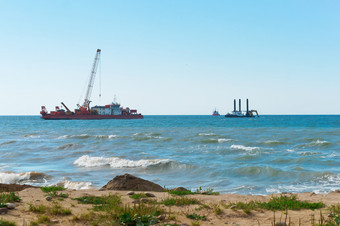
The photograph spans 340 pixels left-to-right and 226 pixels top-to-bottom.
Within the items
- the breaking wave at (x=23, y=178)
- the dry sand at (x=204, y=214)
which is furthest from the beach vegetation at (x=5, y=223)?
the breaking wave at (x=23, y=178)

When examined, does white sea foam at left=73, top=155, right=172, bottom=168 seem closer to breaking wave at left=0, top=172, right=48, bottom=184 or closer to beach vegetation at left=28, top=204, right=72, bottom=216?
breaking wave at left=0, top=172, right=48, bottom=184

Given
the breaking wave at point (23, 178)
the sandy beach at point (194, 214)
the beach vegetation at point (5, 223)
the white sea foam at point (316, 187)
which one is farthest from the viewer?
the breaking wave at point (23, 178)

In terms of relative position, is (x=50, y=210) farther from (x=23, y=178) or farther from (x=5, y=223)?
(x=23, y=178)

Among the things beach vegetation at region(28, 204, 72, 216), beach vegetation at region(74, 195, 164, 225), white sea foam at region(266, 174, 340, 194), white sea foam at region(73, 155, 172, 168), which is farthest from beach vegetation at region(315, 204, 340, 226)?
white sea foam at region(73, 155, 172, 168)

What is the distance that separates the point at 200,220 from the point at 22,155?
20.2 m

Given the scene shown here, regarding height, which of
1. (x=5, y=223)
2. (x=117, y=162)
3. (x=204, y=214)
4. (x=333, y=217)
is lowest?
(x=117, y=162)

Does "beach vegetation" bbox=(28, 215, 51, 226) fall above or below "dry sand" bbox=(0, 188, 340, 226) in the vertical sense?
above

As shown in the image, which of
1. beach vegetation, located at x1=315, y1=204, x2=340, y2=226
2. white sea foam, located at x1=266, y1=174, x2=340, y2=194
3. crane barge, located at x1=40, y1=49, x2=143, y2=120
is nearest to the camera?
beach vegetation, located at x1=315, y1=204, x2=340, y2=226

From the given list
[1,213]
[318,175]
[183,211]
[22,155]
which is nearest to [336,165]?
[318,175]

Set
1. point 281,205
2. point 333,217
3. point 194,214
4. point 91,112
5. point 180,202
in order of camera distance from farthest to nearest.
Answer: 1. point 91,112
2. point 180,202
3. point 281,205
4. point 194,214
5. point 333,217

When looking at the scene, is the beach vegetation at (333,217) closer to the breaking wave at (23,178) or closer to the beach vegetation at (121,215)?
the beach vegetation at (121,215)

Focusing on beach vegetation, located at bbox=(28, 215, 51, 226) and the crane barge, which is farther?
the crane barge

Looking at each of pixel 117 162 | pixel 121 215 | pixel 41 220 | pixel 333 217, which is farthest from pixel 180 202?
pixel 117 162

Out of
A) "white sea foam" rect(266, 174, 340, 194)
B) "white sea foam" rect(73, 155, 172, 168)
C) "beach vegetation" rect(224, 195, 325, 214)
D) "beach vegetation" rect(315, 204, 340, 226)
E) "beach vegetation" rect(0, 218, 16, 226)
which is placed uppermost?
"beach vegetation" rect(0, 218, 16, 226)
